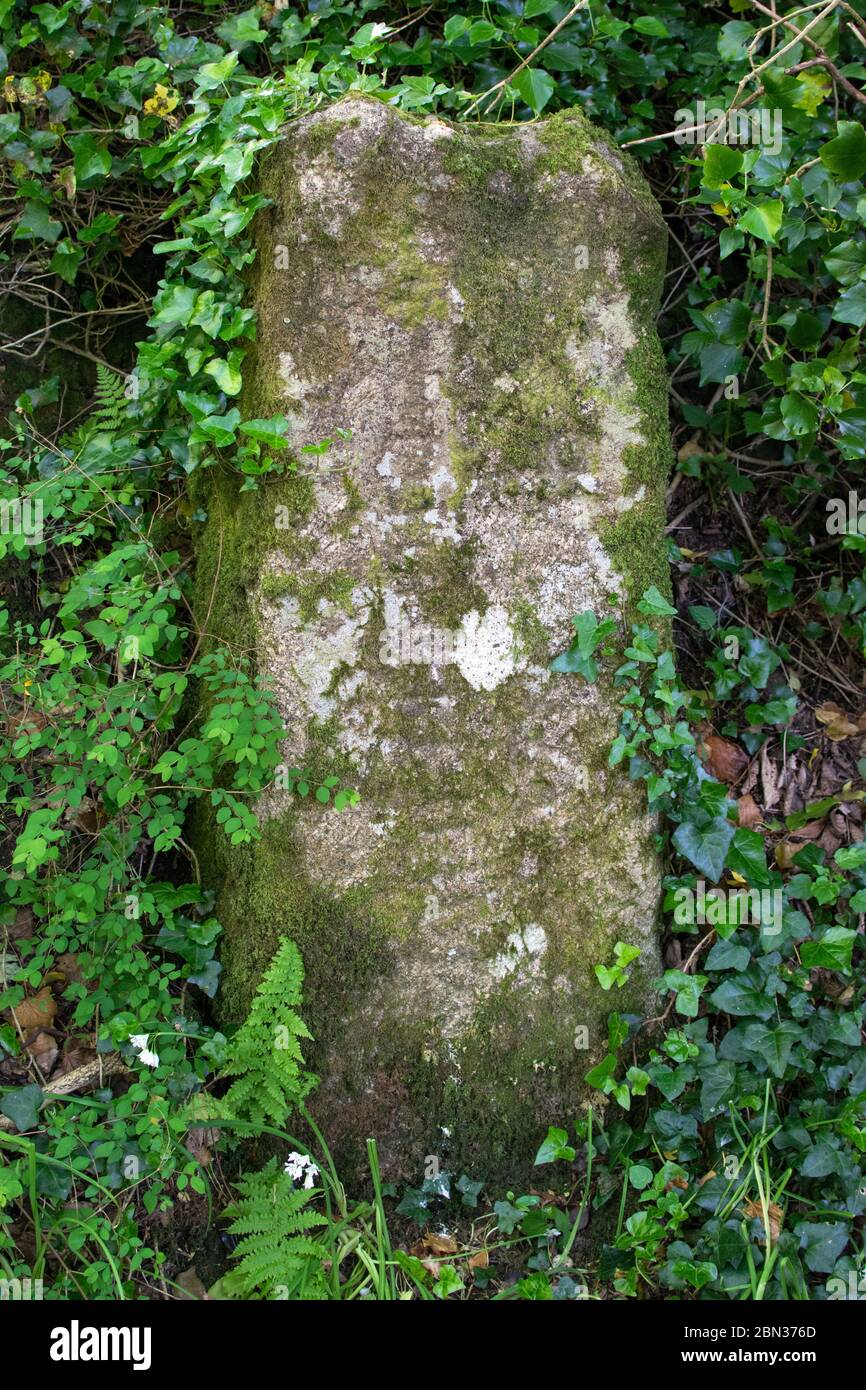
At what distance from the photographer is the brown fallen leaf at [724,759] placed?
11.8ft

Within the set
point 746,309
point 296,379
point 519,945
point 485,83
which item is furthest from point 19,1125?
point 485,83

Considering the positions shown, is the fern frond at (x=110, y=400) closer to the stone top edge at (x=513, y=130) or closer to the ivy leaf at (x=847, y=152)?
the stone top edge at (x=513, y=130)

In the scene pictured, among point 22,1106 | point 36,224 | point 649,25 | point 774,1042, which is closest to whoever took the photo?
point 22,1106

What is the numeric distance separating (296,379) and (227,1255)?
2.41 meters

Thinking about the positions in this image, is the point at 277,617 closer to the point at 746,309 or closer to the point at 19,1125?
the point at 19,1125

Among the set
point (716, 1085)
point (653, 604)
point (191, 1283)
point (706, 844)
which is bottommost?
point (191, 1283)

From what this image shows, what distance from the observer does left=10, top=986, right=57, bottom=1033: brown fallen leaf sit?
3.09 metres

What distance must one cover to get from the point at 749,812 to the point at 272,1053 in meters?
1.73

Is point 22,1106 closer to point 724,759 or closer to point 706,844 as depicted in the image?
point 706,844

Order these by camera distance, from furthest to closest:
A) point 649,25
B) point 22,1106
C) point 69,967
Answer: point 649,25 < point 69,967 < point 22,1106

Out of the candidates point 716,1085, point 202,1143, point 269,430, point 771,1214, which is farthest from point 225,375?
point 771,1214

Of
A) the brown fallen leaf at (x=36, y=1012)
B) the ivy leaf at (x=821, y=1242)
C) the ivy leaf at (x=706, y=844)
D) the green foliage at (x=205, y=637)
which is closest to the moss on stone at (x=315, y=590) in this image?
the green foliage at (x=205, y=637)

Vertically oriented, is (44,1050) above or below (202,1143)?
above

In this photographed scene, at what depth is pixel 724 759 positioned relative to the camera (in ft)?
11.9
